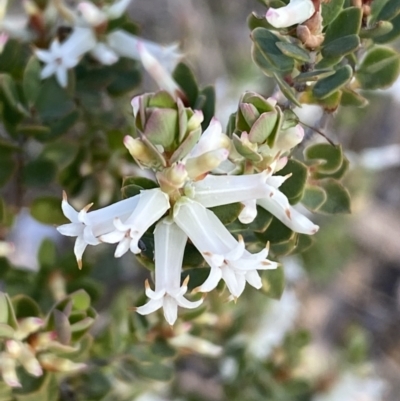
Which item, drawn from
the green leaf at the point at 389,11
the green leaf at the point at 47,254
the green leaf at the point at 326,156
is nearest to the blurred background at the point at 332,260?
the green leaf at the point at 47,254

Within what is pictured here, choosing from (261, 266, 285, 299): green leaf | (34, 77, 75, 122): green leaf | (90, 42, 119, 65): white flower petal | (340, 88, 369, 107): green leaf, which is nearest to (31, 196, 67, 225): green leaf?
(34, 77, 75, 122): green leaf

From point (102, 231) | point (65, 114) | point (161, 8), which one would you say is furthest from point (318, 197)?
point (161, 8)

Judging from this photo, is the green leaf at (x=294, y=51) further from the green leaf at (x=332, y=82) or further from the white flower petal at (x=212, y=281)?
the white flower petal at (x=212, y=281)

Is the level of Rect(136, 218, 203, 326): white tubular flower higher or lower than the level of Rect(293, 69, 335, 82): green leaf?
lower

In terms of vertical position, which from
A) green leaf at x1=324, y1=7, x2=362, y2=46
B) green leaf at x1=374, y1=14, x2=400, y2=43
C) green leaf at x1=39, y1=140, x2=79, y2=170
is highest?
green leaf at x1=324, y1=7, x2=362, y2=46

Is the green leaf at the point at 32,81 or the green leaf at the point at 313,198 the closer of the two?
the green leaf at the point at 313,198

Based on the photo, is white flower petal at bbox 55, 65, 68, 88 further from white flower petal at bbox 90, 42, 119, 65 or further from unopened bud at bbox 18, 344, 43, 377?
unopened bud at bbox 18, 344, 43, 377

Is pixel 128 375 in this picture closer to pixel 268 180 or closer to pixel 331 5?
pixel 268 180

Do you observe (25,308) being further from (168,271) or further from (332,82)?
(332,82)
